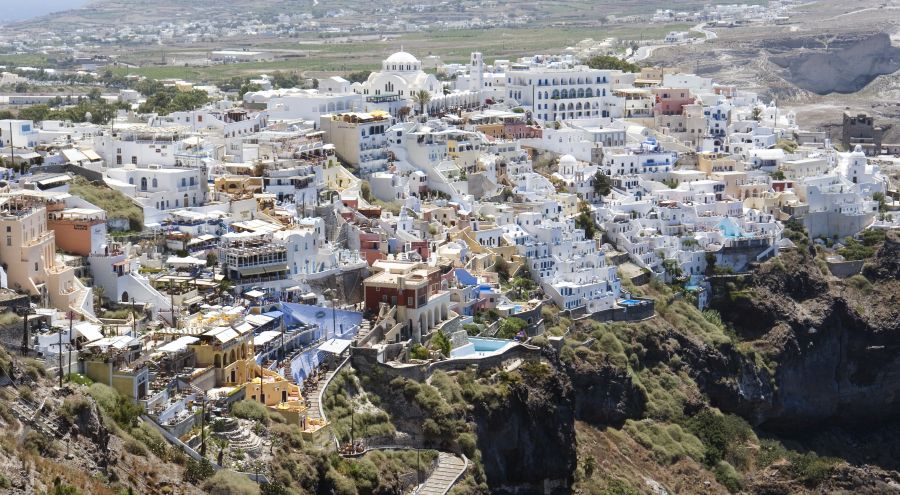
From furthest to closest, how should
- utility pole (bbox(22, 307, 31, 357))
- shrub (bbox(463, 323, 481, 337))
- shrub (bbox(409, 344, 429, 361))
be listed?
shrub (bbox(463, 323, 481, 337)) < shrub (bbox(409, 344, 429, 361)) < utility pole (bbox(22, 307, 31, 357))

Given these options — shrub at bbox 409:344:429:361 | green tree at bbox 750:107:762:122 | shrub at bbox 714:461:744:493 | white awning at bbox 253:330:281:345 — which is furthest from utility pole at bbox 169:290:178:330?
green tree at bbox 750:107:762:122

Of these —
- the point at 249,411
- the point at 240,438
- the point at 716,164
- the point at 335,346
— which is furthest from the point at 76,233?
the point at 716,164

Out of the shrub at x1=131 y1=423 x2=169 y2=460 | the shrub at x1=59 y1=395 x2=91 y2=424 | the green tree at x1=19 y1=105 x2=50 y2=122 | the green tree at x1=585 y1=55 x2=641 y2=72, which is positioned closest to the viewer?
the shrub at x1=59 y1=395 x2=91 y2=424

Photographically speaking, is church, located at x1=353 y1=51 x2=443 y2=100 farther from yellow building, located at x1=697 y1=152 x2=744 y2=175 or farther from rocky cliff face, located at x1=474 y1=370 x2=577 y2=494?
rocky cliff face, located at x1=474 y1=370 x2=577 y2=494

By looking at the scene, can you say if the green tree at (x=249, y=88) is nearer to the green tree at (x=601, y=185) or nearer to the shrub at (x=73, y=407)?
the green tree at (x=601, y=185)

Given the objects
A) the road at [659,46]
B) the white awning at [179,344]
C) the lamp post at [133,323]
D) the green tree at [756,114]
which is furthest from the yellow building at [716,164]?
the road at [659,46]

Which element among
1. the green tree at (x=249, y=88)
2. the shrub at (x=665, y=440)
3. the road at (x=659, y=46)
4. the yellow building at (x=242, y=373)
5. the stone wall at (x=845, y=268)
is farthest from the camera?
the road at (x=659, y=46)
